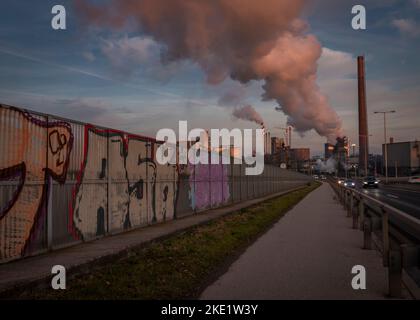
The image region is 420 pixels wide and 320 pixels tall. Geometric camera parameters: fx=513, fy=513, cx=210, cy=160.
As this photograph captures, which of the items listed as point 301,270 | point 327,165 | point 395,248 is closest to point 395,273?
point 301,270

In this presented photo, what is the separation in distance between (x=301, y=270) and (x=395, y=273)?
→ 2.18 meters

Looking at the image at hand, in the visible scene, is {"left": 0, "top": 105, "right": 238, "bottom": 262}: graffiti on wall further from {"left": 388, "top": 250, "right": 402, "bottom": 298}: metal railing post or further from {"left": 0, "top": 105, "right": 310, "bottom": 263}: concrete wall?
{"left": 388, "top": 250, "right": 402, "bottom": 298}: metal railing post

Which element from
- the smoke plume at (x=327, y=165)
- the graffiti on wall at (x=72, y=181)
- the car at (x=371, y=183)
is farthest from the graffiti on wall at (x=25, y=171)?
the smoke plume at (x=327, y=165)

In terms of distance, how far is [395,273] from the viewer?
6.68 m

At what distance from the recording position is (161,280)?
780cm

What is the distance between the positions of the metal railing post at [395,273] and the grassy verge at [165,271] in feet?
8.52

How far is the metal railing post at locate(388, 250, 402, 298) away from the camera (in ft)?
21.6

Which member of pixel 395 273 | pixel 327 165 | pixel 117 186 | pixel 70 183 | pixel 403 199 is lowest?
pixel 403 199

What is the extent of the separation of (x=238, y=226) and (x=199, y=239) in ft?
12.5

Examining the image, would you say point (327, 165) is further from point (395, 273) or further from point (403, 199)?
point (395, 273)

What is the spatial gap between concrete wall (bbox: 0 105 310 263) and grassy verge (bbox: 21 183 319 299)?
1518 millimetres

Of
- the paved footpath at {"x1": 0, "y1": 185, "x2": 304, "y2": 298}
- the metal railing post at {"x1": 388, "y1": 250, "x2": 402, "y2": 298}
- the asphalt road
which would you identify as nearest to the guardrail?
the metal railing post at {"x1": 388, "y1": 250, "x2": 402, "y2": 298}
